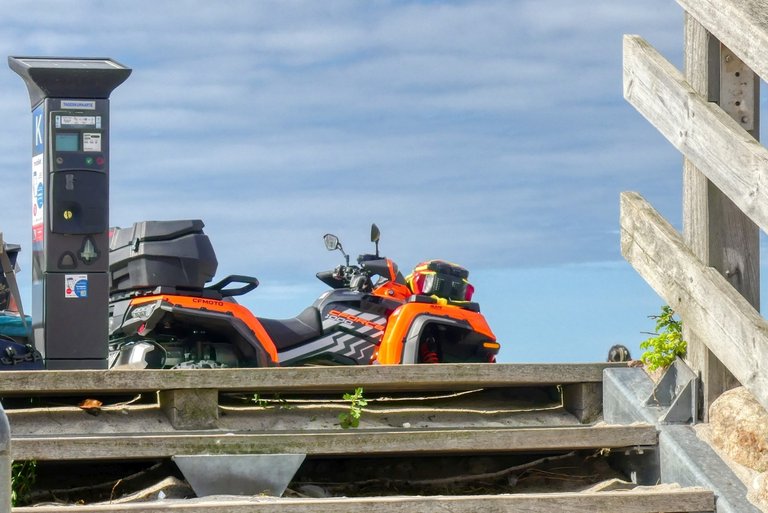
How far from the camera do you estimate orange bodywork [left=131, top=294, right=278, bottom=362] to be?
8703 mm

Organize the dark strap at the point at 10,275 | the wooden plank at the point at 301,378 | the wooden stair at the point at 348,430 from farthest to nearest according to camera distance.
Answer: the dark strap at the point at 10,275, the wooden plank at the point at 301,378, the wooden stair at the point at 348,430

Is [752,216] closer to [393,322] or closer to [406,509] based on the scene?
[406,509]

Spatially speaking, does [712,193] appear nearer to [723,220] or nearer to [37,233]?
[723,220]

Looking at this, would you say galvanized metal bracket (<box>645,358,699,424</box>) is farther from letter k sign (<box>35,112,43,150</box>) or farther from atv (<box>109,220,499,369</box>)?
letter k sign (<box>35,112,43,150</box>)

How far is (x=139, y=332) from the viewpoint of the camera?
8.80m

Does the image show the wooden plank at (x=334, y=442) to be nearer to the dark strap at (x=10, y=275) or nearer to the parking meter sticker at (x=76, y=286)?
the parking meter sticker at (x=76, y=286)

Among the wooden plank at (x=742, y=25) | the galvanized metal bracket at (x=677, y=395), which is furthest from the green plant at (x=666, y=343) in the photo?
the wooden plank at (x=742, y=25)

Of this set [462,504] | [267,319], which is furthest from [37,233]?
[462,504]

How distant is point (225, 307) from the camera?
8.88 m

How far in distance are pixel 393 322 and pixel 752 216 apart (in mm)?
6126

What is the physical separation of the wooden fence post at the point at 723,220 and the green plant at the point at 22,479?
2583 millimetres

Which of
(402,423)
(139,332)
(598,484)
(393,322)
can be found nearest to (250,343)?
(139,332)

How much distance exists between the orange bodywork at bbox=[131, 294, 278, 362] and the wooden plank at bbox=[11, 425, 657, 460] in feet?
14.9

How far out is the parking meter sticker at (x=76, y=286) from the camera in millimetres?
7945
